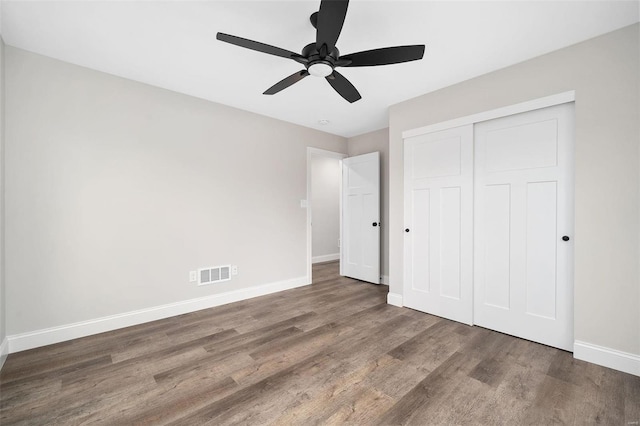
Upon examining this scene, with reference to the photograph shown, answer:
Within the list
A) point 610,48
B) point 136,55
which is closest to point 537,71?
point 610,48

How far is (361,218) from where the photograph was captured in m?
4.85

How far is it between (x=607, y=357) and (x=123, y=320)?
4.35m

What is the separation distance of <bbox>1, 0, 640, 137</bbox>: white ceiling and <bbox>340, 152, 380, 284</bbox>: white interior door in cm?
180

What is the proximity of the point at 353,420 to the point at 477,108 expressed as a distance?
301cm

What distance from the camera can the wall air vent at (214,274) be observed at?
11.4 ft

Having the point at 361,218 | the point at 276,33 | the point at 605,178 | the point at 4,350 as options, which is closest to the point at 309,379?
the point at 4,350

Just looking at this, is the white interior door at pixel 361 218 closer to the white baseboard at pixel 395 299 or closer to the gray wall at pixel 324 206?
the white baseboard at pixel 395 299

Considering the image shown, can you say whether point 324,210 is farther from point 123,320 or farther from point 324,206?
point 123,320

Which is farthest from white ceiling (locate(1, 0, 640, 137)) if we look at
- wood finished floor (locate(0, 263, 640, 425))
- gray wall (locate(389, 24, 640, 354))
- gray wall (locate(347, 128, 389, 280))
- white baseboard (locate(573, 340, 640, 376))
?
wood finished floor (locate(0, 263, 640, 425))

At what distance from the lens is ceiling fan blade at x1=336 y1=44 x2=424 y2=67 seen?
184 cm

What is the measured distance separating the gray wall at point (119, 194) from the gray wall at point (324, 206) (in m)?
2.55

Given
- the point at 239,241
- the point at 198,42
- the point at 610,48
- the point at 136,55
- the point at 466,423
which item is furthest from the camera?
the point at 239,241

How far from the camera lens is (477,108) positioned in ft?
9.53

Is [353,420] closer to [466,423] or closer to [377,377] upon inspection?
[377,377]
